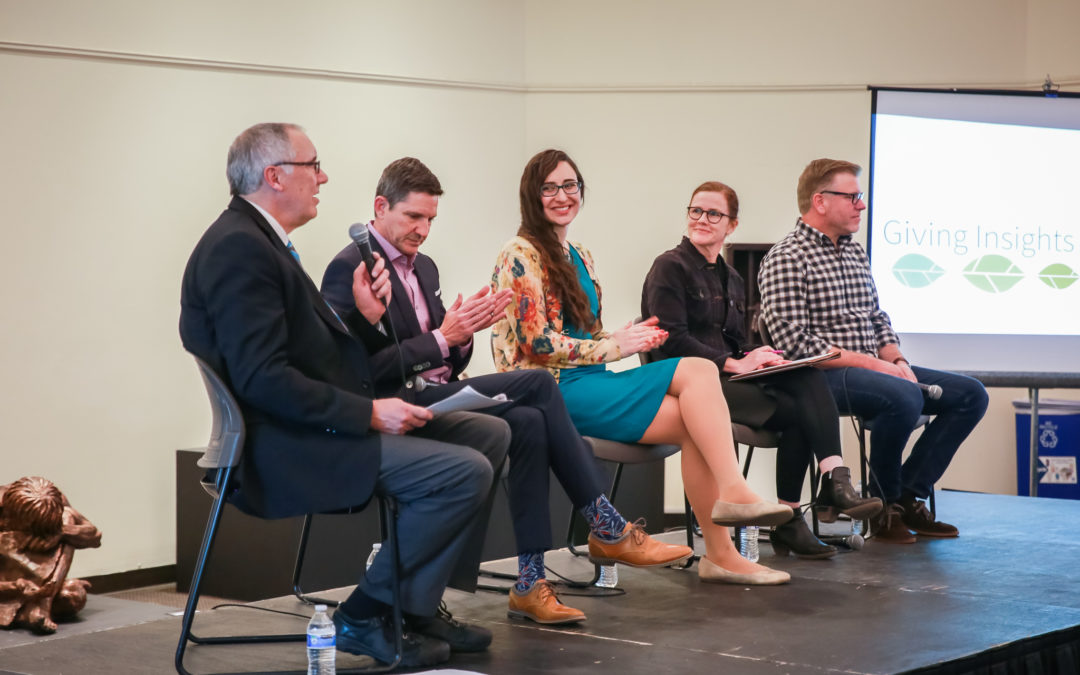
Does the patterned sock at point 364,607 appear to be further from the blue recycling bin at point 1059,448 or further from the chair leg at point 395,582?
the blue recycling bin at point 1059,448

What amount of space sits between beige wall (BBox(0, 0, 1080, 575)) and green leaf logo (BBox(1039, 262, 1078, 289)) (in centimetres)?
79

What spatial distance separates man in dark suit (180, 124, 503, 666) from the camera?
7.14ft

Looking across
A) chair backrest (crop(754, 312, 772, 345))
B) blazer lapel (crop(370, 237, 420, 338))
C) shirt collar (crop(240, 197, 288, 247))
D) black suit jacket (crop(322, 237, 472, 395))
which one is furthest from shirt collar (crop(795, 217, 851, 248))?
shirt collar (crop(240, 197, 288, 247))

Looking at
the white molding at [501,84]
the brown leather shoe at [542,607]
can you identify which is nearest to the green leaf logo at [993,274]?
the white molding at [501,84]

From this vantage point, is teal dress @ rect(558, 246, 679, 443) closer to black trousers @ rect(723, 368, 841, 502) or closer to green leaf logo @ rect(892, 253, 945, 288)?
black trousers @ rect(723, 368, 841, 502)

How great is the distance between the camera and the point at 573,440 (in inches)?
110

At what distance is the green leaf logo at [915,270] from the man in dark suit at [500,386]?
3.36 meters

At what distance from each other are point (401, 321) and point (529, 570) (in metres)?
0.70

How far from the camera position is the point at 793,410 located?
144 inches

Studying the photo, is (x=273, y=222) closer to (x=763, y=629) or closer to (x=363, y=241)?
(x=363, y=241)

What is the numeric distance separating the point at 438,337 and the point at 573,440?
42 cm

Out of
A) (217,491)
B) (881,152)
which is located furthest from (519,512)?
(881,152)

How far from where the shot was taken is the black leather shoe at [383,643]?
2293mm

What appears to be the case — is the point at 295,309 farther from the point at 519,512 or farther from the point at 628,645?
the point at 628,645
